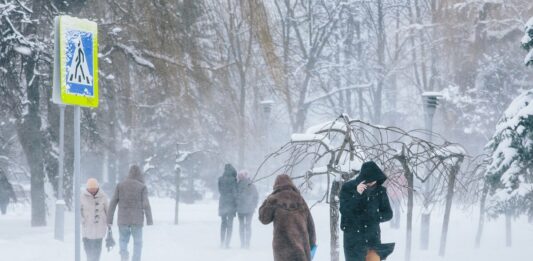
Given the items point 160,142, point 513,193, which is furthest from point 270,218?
point 160,142

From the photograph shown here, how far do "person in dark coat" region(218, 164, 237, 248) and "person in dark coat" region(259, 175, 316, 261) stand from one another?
353 inches

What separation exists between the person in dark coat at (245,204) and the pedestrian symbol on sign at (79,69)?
10861mm

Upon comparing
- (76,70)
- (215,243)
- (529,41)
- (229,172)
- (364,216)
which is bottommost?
A: (215,243)

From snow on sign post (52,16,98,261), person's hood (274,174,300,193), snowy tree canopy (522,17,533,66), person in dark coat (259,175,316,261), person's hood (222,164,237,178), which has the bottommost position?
person in dark coat (259,175,316,261)

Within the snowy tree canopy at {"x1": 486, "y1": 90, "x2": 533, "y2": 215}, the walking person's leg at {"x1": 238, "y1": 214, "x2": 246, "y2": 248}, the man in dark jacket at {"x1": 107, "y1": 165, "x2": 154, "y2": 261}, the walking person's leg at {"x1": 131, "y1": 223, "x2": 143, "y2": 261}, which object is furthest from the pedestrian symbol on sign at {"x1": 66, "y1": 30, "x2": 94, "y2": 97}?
the walking person's leg at {"x1": 238, "y1": 214, "x2": 246, "y2": 248}

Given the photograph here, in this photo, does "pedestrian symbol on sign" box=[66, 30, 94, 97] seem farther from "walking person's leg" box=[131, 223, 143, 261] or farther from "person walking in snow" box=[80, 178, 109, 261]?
"walking person's leg" box=[131, 223, 143, 261]

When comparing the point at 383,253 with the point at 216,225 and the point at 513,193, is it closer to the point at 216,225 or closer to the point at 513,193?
the point at 513,193

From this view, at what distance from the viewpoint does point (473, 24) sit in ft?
78.8

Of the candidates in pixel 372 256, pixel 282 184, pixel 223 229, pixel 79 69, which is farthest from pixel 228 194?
pixel 79 69

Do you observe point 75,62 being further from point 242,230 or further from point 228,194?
point 242,230

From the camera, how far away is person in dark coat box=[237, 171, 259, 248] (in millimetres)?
18359

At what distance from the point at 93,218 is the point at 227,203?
5.83 meters

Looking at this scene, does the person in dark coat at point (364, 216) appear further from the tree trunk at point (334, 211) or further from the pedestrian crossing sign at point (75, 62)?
the tree trunk at point (334, 211)

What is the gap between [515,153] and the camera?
12.2 m
